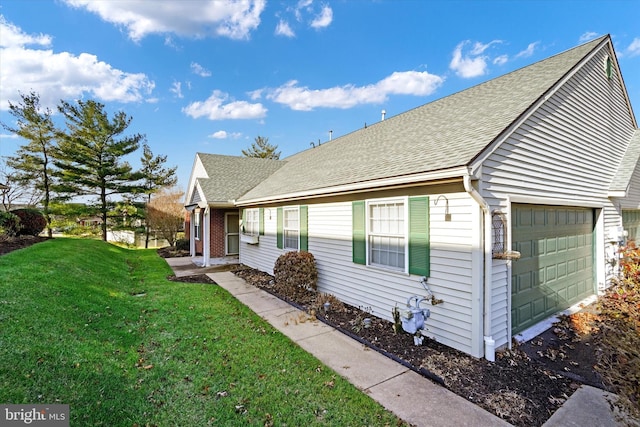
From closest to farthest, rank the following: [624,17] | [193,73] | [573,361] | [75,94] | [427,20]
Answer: [573,361] → [624,17] → [427,20] → [193,73] → [75,94]

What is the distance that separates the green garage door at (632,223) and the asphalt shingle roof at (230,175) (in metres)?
13.0

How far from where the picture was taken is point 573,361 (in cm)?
410

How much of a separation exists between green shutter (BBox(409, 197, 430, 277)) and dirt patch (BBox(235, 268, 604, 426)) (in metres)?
1.20

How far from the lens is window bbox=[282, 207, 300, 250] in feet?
27.8

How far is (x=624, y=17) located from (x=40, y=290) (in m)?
15.5

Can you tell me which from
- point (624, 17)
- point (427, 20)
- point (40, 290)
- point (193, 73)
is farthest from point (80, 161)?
point (624, 17)

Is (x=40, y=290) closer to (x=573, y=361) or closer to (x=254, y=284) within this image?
(x=254, y=284)

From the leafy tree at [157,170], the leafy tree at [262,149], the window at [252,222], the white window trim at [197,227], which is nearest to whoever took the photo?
the window at [252,222]

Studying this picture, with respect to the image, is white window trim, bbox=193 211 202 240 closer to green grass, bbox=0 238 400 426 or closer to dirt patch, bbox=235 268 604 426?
green grass, bbox=0 238 400 426

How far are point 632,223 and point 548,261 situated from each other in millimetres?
5580

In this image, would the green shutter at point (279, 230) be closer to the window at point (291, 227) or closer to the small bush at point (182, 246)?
the window at point (291, 227)

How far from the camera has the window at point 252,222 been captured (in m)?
10.8

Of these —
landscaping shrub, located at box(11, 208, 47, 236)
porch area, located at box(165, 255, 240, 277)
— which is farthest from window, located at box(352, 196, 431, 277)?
landscaping shrub, located at box(11, 208, 47, 236)

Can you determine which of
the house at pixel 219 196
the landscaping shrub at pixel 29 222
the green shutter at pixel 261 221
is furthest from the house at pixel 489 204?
the landscaping shrub at pixel 29 222
